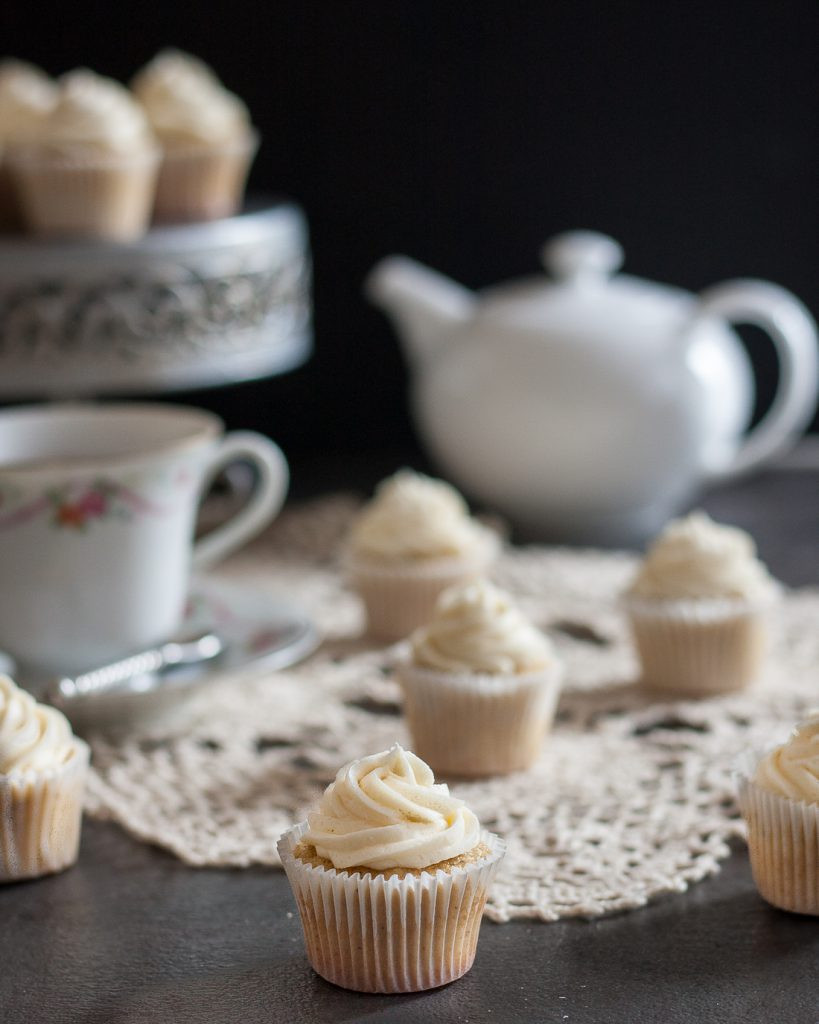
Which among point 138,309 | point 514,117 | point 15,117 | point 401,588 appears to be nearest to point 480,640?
point 401,588

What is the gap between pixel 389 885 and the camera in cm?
93

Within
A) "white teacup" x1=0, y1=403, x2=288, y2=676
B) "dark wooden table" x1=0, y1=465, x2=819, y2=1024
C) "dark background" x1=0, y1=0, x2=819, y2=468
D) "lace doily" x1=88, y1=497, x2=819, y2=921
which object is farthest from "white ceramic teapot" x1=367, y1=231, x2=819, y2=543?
"dark wooden table" x1=0, y1=465, x2=819, y2=1024

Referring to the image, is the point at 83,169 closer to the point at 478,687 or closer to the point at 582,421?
the point at 582,421

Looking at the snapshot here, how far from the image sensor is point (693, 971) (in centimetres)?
95

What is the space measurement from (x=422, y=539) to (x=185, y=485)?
344mm

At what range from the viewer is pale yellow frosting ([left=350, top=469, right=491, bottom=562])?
166 centimetres

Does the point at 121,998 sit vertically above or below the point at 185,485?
below

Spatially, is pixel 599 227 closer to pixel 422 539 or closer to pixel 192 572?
pixel 422 539

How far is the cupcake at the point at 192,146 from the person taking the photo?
71.4 inches

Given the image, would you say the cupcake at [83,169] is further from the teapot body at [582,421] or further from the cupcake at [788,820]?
the cupcake at [788,820]

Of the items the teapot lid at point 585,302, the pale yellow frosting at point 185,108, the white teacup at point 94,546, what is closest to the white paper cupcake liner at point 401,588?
the white teacup at point 94,546

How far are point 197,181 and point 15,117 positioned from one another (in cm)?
21

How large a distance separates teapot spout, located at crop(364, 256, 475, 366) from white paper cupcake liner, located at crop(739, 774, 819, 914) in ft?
3.60

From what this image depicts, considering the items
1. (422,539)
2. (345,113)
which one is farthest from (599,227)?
(422,539)
